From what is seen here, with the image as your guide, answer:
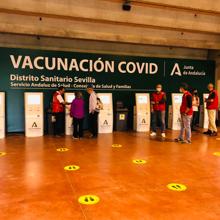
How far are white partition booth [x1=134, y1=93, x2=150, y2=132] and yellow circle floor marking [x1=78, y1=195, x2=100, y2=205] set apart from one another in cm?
533

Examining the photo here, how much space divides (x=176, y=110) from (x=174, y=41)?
239 cm

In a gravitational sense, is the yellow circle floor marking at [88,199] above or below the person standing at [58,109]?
below

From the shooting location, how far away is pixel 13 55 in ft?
25.5

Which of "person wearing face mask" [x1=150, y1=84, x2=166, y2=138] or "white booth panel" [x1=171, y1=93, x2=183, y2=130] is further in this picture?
"white booth panel" [x1=171, y1=93, x2=183, y2=130]

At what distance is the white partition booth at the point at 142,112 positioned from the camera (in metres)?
8.59

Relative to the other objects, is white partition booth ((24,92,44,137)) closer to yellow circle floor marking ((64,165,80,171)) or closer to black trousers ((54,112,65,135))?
black trousers ((54,112,65,135))

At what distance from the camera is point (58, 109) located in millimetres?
7453

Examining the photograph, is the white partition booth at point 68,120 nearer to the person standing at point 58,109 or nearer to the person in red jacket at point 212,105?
the person standing at point 58,109

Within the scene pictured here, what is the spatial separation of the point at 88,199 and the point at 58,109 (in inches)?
174

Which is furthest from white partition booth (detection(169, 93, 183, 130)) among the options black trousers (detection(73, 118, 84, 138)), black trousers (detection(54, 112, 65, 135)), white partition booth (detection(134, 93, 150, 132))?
black trousers (detection(54, 112, 65, 135))

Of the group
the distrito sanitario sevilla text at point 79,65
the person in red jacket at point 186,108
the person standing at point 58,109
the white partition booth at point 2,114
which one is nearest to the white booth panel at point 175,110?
the distrito sanitario sevilla text at point 79,65

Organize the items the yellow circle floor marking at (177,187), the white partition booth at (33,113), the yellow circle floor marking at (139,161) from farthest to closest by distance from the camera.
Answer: the white partition booth at (33,113) < the yellow circle floor marking at (139,161) < the yellow circle floor marking at (177,187)

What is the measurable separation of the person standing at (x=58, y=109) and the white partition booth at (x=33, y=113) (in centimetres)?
44

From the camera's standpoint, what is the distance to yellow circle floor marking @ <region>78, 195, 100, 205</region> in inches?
129
